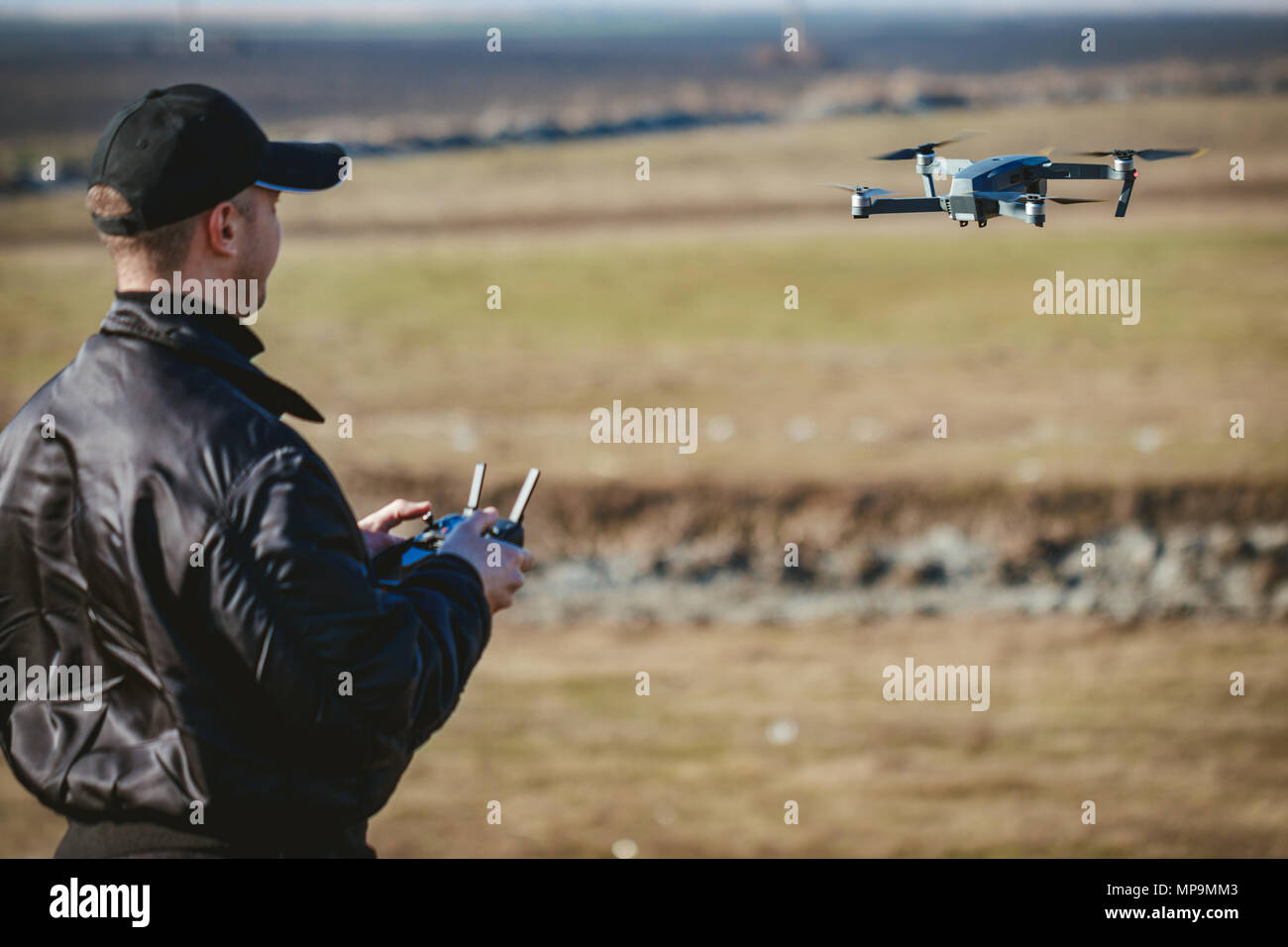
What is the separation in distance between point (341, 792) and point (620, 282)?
2374 cm

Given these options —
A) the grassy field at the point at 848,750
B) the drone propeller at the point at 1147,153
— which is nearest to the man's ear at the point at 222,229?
the drone propeller at the point at 1147,153

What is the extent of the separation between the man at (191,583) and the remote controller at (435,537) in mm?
277

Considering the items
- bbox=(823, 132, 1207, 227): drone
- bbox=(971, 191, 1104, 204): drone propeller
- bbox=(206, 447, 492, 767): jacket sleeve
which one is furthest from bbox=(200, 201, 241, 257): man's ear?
bbox=(971, 191, 1104, 204): drone propeller

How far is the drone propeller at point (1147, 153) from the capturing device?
2045mm

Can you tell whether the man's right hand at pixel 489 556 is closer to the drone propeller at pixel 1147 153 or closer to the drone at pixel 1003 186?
the drone at pixel 1003 186

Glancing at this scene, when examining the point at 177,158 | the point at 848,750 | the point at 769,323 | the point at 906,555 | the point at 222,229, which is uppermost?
the point at 769,323

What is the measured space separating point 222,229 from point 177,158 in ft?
0.53

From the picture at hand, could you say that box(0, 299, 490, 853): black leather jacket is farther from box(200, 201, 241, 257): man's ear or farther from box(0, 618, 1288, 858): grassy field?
box(0, 618, 1288, 858): grassy field

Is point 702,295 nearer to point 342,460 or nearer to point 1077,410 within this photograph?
point 1077,410

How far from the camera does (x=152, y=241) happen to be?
110 inches

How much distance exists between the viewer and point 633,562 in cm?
1501

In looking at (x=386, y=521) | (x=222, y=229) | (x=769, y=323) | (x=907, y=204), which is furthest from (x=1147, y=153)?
(x=769, y=323)

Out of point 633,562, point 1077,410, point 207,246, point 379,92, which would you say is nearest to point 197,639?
point 207,246

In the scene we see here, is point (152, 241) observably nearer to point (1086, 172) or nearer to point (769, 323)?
point (1086, 172)
